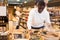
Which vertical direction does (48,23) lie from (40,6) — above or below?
below

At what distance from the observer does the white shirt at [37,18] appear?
275 centimetres

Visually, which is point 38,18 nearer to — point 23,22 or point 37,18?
point 37,18

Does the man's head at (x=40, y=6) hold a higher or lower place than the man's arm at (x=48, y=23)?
higher

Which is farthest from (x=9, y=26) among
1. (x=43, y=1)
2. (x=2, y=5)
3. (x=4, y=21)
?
(x=43, y=1)

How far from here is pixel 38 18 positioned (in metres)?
2.76

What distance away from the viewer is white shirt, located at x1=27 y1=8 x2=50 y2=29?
9.01 feet

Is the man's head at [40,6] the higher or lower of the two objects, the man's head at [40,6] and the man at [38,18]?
the higher

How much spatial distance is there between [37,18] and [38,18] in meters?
0.01

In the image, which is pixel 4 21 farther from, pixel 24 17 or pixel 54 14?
pixel 54 14

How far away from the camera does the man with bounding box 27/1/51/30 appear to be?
2.75 metres

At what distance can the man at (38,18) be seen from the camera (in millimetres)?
2746

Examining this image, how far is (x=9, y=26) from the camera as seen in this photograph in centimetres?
277

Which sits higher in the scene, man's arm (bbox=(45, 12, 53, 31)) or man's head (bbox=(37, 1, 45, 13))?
man's head (bbox=(37, 1, 45, 13))

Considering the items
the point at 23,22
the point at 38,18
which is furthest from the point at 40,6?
the point at 23,22
